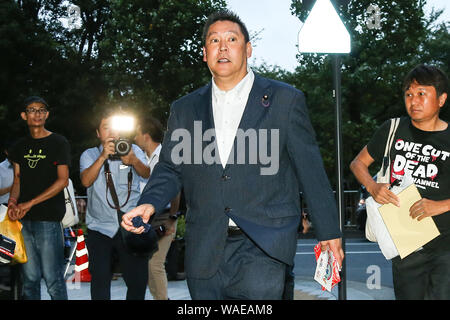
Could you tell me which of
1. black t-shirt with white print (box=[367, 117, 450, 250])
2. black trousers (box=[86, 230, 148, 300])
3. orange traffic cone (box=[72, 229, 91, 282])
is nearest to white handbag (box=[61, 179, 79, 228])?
black trousers (box=[86, 230, 148, 300])

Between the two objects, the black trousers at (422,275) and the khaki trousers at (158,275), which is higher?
the black trousers at (422,275)

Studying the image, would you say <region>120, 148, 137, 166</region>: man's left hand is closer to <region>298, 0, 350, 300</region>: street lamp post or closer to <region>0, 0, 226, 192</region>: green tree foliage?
<region>298, 0, 350, 300</region>: street lamp post

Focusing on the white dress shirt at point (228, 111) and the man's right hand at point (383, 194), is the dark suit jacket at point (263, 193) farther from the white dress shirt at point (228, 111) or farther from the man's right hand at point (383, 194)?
the man's right hand at point (383, 194)

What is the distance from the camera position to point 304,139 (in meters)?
3.26

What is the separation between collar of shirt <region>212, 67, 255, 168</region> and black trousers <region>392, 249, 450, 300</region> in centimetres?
166

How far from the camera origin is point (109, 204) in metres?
5.77

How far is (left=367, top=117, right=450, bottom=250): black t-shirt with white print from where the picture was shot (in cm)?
424

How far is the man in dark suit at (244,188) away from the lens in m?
3.19

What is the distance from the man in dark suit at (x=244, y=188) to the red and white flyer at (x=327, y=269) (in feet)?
0.16

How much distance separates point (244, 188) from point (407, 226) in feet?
4.98

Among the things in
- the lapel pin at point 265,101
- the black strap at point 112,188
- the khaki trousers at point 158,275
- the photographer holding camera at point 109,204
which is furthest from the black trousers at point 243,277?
the khaki trousers at point 158,275

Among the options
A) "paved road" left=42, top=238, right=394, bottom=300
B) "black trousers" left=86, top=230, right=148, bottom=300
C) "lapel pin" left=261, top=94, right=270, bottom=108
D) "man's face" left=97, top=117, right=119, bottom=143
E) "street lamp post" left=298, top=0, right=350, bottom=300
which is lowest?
"paved road" left=42, top=238, right=394, bottom=300

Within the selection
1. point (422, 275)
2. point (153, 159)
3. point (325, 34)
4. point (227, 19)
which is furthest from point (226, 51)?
point (153, 159)
